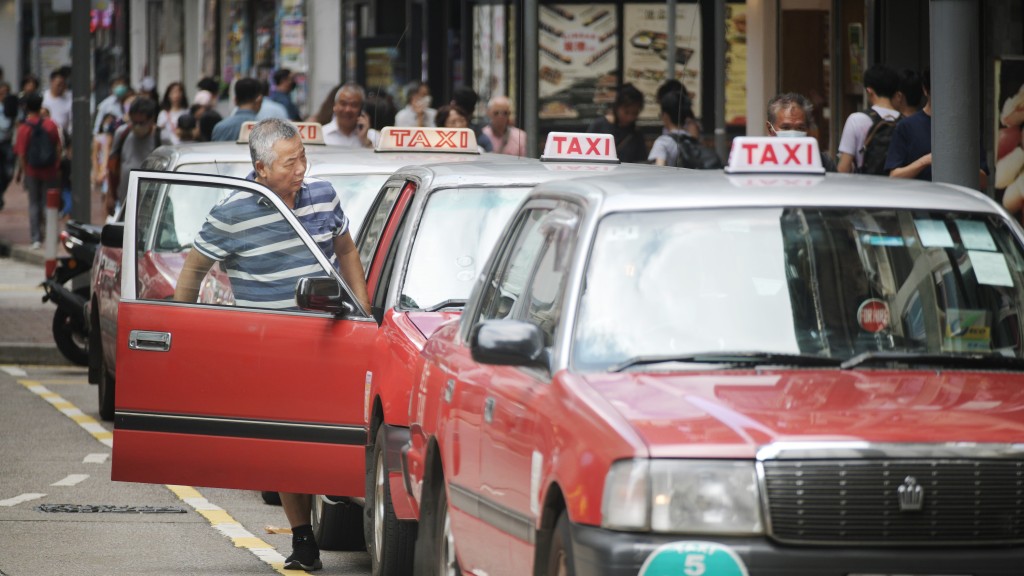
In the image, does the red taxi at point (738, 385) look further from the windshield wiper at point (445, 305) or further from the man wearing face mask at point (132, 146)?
the man wearing face mask at point (132, 146)

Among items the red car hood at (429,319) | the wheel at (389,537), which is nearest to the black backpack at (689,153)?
the red car hood at (429,319)

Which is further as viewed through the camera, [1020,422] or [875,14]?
[875,14]

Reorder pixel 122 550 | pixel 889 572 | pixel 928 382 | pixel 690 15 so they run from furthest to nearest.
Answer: pixel 690 15, pixel 122 550, pixel 928 382, pixel 889 572

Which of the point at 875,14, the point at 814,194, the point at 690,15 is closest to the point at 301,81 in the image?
the point at 690,15

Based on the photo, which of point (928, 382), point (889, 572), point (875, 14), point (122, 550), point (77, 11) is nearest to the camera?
point (889, 572)

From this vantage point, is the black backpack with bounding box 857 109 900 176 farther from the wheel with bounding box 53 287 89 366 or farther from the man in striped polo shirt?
the wheel with bounding box 53 287 89 366

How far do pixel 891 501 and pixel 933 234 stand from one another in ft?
4.68

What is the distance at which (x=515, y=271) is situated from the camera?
6562mm

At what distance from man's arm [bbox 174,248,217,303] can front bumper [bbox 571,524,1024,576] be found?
3.91 meters

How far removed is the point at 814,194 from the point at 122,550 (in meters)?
4.17

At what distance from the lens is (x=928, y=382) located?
18.0ft

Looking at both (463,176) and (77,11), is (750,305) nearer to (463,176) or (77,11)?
(463,176)

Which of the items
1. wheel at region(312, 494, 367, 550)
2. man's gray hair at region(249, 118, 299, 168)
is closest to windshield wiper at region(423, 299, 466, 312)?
man's gray hair at region(249, 118, 299, 168)

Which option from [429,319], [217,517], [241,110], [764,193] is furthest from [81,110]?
[764,193]
